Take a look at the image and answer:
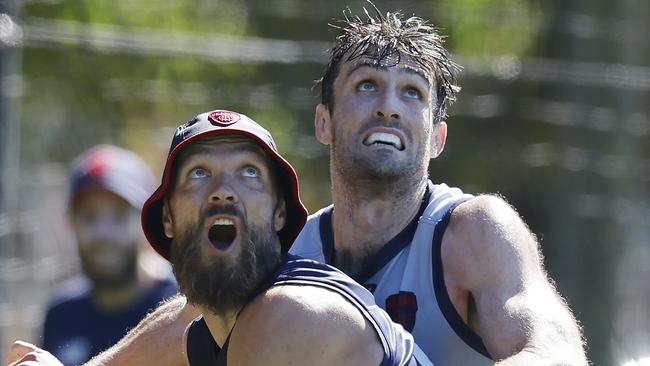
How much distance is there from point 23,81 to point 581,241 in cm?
331

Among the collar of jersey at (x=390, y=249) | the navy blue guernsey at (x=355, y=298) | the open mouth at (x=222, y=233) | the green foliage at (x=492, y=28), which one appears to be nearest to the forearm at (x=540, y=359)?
the navy blue guernsey at (x=355, y=298)

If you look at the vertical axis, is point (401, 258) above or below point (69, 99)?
above

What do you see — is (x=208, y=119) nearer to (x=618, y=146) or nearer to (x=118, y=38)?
(x=118, y=38)

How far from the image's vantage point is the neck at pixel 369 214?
177 inches

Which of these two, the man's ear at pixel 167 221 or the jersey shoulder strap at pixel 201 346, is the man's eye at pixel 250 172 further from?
the jersey shoulder strap at pixel 201 346

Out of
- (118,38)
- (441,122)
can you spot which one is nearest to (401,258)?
(441,122)

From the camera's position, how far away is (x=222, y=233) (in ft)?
13.1

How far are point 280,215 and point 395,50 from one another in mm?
762

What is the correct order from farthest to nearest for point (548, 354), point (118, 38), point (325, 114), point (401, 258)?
1. point (118, 38)
2. point (325, 114)
3. point (401, 258)
4. point (548, 354)

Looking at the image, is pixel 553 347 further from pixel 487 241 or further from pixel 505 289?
pixel 487 241

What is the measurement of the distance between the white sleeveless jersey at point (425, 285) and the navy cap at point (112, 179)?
212cm

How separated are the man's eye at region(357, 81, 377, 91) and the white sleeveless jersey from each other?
1.21 ft

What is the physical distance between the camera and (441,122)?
4723mm

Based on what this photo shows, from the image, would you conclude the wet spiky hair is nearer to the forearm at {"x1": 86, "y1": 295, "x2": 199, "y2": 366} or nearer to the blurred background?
the forearm at {"x1": 86, "y1": 295, "x2": 199, "y2": 366}
